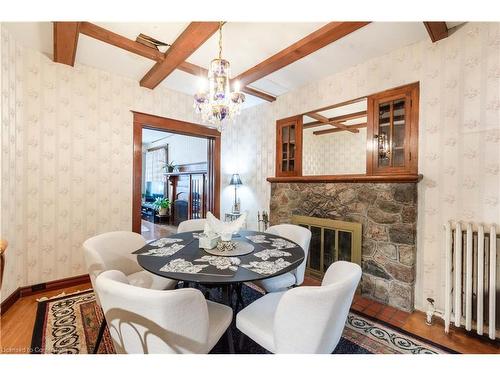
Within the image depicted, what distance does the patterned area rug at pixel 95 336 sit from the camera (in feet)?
5.00

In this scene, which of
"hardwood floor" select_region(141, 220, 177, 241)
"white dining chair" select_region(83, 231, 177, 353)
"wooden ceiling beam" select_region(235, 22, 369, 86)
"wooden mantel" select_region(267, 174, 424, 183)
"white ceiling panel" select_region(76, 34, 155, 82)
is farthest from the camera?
"hardwood floor" select_region(141, 220, 177, 241)

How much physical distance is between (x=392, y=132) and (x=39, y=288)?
4064 millimetres

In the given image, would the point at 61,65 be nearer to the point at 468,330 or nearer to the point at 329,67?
the point at 329,67

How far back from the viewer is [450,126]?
1.91m

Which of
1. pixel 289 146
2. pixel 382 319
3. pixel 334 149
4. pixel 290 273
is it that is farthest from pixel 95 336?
pixel 334 149

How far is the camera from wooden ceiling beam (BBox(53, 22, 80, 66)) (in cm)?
180

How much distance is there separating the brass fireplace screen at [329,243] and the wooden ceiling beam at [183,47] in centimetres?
226

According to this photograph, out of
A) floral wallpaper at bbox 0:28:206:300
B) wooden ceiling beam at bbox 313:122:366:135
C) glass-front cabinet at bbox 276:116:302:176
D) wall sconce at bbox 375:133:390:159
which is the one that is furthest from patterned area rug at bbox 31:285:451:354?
wooden ceiling beam at bbox 313:122:366:135

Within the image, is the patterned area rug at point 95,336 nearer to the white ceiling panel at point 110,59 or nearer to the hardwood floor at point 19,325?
the hardwood floor at point 19,325

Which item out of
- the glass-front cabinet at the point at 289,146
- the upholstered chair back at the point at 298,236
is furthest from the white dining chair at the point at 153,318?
the glass-front cabinet at the point at 289,146

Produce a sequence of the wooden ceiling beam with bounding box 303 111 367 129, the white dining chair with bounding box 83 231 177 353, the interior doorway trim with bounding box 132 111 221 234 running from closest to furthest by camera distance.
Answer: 1. the white dining chair with bounding box 83 231 177 353
2. the interior doorway trim with bounding box 132 111 221 234
3. the wooden ceiling beam with bounding box 303 111 367 129

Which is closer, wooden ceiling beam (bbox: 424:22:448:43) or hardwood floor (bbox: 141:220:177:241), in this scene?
wooden ceiling beam (bbox: 424:22:448:43)

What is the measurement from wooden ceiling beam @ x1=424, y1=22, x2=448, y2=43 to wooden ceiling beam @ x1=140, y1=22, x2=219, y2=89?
1722 mm

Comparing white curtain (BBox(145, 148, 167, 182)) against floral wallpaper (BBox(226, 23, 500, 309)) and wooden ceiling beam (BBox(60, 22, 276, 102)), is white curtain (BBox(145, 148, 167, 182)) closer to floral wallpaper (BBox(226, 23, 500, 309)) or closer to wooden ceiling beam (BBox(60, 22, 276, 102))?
wooden ceiling beam (BBox(60, 22, 276, 102))
